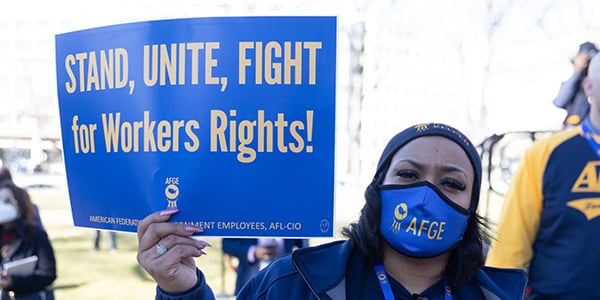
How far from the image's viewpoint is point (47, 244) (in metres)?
3.98

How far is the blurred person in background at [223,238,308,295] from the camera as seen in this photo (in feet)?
16.6

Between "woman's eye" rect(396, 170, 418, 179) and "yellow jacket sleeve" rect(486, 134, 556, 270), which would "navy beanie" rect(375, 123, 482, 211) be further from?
"yellow jacket sleeve" rect(486, 134, 556, 270)

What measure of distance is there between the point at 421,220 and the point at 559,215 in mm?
1079

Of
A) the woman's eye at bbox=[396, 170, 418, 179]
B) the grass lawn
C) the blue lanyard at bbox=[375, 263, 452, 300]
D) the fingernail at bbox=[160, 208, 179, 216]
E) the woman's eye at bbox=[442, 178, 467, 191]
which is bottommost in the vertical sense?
the grass lawn

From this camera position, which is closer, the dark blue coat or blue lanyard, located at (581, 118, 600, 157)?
the dark blue coat

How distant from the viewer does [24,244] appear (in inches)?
156

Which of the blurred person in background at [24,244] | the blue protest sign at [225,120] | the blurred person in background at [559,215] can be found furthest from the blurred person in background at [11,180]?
the blurred person in background at [559,215]

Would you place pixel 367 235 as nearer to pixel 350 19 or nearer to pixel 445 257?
pixel 445 257

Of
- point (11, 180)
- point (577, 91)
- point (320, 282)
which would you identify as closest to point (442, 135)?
point (320, 282)

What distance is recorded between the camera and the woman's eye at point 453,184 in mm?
1627

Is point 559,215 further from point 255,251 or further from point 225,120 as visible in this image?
point 255,251

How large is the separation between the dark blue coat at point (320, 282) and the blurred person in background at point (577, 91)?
1.60 metres

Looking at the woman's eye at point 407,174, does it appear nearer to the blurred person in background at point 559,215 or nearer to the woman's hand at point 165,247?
the woman's hand at point 165,247

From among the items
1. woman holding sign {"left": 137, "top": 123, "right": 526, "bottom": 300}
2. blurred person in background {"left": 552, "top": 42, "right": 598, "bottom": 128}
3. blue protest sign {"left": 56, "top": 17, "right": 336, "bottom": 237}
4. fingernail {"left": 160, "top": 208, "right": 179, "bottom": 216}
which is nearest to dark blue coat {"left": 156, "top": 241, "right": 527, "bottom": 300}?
woman holding sign {"left": 137, "top": 123, "right": 526, "bottom": 300}
